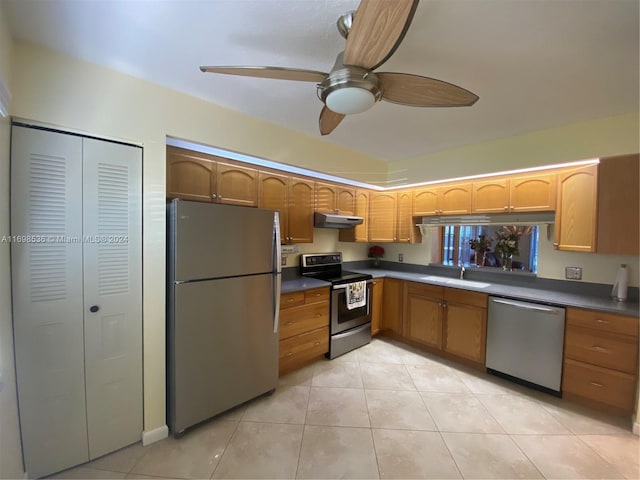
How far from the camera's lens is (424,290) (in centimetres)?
313

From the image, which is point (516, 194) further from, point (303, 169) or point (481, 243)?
point (303, 169)

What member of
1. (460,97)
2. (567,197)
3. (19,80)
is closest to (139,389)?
(19,80)

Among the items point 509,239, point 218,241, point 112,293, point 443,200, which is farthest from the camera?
point 443,200

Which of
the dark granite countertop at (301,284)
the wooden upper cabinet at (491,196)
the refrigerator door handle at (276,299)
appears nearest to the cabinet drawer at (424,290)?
the wooden upper cabinet at (491,196)

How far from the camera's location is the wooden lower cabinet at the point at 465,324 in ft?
8.73

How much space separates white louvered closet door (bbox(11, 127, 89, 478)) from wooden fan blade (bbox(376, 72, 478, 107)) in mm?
1801

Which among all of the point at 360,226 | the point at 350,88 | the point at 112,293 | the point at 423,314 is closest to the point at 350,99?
the point at 350,88

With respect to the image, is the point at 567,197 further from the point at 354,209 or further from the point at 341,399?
the point at 341,399

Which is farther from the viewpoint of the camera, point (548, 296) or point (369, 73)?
point (548, 296)

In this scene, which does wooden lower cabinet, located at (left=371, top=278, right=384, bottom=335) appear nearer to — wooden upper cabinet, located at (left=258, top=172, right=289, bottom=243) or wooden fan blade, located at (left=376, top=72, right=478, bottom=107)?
wooden upper cabinet, located at (left=258, top=172, right=289, bottom=243)

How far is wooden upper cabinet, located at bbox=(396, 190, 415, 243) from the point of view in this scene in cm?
357

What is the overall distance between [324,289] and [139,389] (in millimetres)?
1727

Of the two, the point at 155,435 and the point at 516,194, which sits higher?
the point at 516,194

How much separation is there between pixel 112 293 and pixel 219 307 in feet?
2.17
